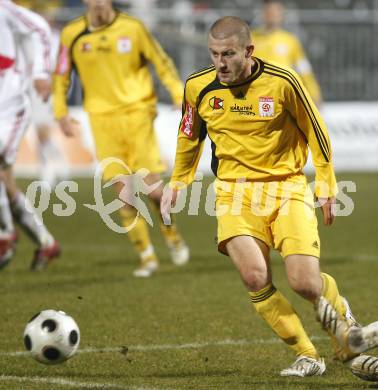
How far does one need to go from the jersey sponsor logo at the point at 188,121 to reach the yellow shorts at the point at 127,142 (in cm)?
373

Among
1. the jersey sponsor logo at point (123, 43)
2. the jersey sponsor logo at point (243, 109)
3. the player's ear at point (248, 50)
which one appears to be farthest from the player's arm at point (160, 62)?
the player's ear at point (248, 50)

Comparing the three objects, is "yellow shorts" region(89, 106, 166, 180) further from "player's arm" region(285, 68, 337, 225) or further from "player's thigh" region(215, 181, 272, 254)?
"player's arm" region(285, 68, 337, 225)

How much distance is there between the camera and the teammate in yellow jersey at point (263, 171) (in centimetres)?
598

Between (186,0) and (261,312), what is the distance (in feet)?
58.9

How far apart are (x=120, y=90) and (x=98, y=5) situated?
0.81 meters

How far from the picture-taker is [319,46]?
2206 cm

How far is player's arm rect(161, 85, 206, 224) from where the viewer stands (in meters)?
6.40

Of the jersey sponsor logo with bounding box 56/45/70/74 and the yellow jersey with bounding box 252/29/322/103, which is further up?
the jersey sponsor logo with bounding box 56/45/70/74

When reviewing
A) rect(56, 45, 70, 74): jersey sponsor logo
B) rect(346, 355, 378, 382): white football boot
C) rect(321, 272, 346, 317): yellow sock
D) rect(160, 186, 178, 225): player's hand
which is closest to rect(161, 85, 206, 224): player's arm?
rect(160, 186, 178, 225): player's hand

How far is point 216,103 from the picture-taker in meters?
6.28

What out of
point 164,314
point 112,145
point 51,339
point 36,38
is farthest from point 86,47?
point 51,339

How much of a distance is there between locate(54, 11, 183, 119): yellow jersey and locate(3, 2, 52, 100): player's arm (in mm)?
435

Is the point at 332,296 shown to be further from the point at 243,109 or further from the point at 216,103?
the point at 216,103

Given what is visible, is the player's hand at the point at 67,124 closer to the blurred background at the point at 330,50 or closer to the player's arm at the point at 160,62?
the player's arm at the point at 160,62
